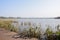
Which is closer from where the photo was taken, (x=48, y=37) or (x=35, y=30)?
(x=48, y=37)

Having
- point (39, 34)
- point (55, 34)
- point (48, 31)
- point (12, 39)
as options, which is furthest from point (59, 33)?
point (12, 39)

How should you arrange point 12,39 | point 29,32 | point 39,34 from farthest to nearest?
point 29,32
point 39,34
point 12,39

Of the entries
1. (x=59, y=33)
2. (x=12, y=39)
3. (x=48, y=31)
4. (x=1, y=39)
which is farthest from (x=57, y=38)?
(x=1, y=39)

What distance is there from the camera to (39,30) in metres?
11.5

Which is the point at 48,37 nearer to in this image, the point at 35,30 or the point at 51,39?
the point at 51,39

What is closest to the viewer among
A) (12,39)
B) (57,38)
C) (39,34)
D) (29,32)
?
(57,38)

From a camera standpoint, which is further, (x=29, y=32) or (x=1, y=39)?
(x=29, y=32)

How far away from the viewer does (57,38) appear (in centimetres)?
916

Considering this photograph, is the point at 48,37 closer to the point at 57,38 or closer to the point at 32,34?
the point at 57,38

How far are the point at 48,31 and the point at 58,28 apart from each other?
714 millimetres

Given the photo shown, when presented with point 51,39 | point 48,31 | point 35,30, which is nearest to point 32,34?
point 35,30

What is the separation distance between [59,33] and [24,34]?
10.9 ft

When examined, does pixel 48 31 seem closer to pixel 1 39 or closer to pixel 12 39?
pixel 12 39

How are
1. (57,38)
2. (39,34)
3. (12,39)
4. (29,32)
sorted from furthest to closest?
1. (29,32)
2. (39,34)
3. (12,39)
4. (57,38)
